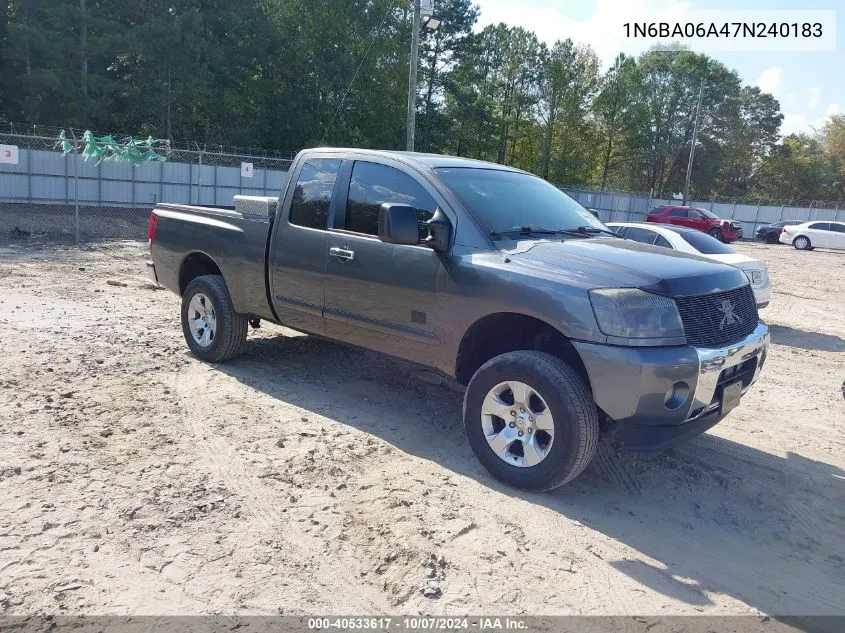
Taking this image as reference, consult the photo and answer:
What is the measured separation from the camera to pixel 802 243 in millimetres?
32719

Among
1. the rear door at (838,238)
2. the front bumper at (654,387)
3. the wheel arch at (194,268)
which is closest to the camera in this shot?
the front bumper at (654,387)

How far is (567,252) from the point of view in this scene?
4.27 meters

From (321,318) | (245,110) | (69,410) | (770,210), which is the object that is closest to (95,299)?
(69,410)

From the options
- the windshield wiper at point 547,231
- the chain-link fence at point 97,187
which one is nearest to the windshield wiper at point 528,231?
the windshield wiper at point 547,231

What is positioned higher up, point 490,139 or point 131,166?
point 490,139

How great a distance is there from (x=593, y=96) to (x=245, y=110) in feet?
119

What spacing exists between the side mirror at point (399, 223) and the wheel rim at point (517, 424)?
1119 mm

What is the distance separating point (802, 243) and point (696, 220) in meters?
6.34

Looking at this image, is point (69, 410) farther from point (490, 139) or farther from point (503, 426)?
point (490, 139)

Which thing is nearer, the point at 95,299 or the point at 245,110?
the point at 95,299

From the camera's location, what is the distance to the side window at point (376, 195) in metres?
4.82

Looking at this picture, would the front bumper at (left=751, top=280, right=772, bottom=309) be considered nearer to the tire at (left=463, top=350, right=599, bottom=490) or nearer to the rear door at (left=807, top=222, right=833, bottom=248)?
the tire at (left=463, top=350, right=599, bottom=490)

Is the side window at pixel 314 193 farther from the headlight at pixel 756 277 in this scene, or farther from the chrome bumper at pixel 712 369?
the headlight at pixel 756 277

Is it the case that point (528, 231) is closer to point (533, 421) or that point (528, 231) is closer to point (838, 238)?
point (533, 421)
